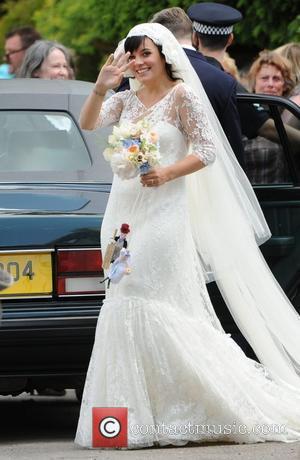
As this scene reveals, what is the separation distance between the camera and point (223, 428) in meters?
6.67

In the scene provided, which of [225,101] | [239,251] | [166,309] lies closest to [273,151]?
[225,101]

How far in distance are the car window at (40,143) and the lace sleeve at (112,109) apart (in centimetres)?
66

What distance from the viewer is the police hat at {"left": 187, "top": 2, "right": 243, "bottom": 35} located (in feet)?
26.3

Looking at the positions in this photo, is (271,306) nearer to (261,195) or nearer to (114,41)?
(261,195)

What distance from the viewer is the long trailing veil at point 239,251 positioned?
23.0 feet

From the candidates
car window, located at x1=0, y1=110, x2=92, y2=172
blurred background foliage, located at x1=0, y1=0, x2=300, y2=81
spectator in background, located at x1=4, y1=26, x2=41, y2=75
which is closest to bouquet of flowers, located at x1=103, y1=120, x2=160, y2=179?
car window, located at x1=0, y1=110, x2=92, y2=172

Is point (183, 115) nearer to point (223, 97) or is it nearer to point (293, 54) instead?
point (223, 97)

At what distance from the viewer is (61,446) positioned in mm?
6871

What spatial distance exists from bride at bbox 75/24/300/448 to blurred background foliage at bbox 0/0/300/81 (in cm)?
673

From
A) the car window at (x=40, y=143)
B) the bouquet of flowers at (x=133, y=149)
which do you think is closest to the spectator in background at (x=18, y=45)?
the car window at (x=40, y=143)

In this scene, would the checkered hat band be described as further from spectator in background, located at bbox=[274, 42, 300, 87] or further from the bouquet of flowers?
spectator in background, located at bbox=[274, 42, 300, 87]

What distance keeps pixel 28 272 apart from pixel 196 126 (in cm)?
103

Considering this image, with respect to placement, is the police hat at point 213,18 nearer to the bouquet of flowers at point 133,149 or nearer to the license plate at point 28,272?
the bouquet of flowers at point 133,149

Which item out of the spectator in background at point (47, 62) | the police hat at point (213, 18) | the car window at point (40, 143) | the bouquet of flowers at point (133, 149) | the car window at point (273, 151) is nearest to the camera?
the bouquet of flowers at point (133, 149)
